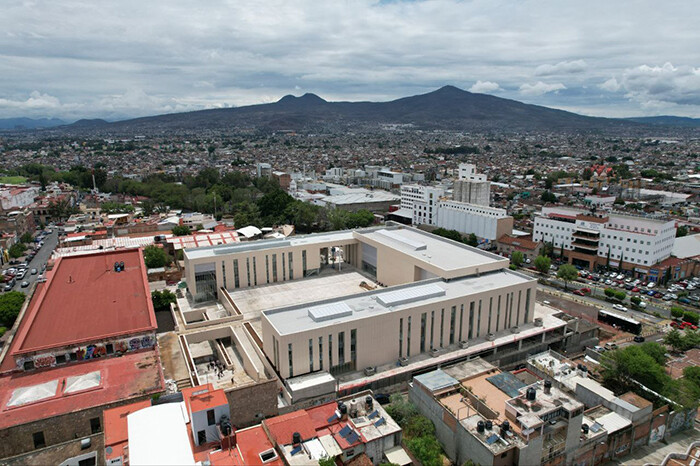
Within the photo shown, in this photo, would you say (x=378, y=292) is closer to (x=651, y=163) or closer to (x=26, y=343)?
Result: (x=26, y=343)

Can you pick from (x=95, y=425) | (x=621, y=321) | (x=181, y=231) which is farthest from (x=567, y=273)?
(x=181, y=231)

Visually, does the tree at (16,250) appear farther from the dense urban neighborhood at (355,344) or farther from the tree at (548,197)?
the tree at (548,197)

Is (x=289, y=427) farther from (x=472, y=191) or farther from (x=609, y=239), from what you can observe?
(x=472, y=191)

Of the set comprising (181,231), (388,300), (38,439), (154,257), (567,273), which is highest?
(388,300)

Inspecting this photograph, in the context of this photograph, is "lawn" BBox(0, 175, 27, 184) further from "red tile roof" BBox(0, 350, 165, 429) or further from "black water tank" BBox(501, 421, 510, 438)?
"black water tank" BBox(501, 421, 510, 438)

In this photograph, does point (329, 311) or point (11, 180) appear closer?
point (329, 311)
